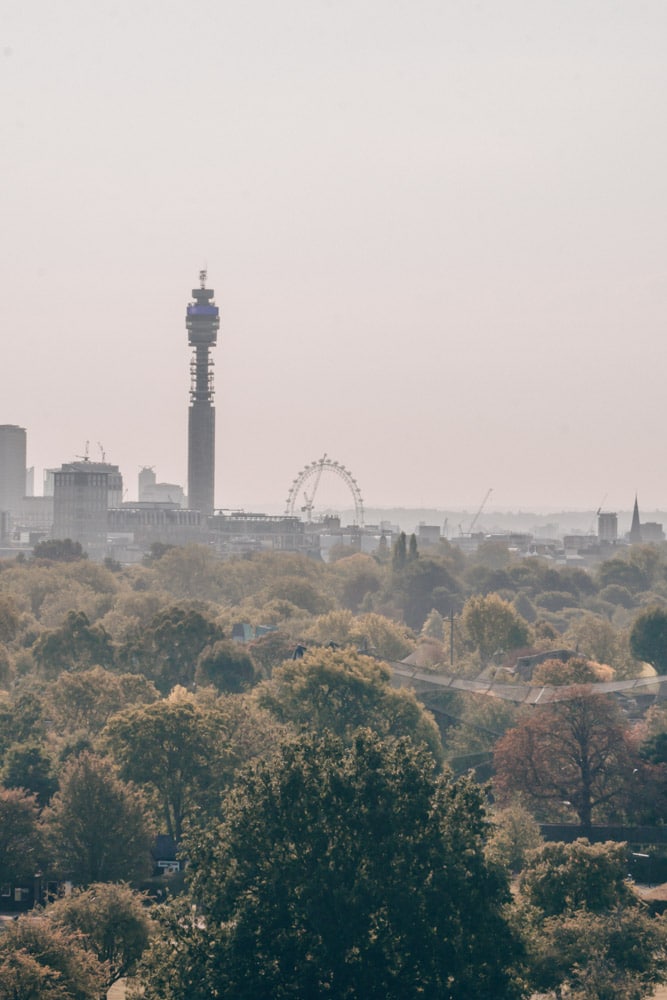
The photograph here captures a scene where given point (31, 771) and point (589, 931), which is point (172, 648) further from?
point (589, 931)

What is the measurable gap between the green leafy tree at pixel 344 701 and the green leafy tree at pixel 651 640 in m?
37.9

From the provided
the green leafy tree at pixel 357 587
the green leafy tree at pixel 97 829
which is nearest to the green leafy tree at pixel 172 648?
the green leafy tree at pixel 97 829

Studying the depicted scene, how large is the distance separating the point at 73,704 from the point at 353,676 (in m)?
12.2

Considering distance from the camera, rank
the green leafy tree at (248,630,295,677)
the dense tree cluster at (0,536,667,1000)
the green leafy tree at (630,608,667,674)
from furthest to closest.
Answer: the green leafy tree at (630,608,667,674), the green leafy tree at (248,630,295,677), the dense tree cluster at (0,536,667,1000)

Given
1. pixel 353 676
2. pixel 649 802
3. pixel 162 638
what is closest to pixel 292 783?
pixel 649 802

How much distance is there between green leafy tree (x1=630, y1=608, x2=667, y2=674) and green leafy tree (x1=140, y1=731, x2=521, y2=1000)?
248 feet

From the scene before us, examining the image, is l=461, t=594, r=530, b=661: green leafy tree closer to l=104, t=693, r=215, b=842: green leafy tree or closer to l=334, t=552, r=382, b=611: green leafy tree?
l=104, t=693, r=215, b=842: green leafy tree

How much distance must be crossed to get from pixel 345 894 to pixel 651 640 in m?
79.6

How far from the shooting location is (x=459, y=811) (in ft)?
137

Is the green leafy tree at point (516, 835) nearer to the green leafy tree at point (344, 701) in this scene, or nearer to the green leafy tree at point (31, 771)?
the green leafy tree at point (344, 701)

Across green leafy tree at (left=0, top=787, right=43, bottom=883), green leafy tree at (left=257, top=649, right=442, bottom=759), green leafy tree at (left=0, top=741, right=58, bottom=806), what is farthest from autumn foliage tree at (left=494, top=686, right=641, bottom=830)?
green leafy tree at (left=0, top=787, right=43, bottom=883)

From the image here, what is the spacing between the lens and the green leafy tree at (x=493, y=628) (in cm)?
12281

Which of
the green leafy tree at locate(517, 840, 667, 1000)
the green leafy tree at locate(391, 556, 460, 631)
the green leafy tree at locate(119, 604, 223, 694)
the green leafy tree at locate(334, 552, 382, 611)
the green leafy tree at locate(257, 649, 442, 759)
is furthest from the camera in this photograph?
the green leafy tree at locate(334, 552, 382, 611)

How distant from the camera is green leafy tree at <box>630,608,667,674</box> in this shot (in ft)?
381
